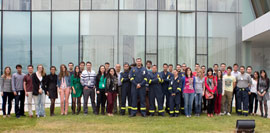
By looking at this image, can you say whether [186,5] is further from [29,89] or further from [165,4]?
[29,89]

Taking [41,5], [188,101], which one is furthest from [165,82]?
[41,5]

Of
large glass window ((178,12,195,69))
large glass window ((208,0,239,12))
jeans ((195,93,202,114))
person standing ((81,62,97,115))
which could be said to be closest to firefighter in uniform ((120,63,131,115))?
person standing ((81,62,97,115))

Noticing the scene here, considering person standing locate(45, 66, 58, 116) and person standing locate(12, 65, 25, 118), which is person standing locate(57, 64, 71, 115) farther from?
person standing locate(12, 65, 25, 118)

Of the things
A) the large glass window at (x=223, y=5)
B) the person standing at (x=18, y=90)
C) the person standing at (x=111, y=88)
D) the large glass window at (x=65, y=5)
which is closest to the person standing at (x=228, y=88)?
the person standing at (x=111, y=88)

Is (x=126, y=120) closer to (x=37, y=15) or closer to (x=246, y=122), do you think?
(x=246, y=122)

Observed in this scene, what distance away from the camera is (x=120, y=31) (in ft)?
63.0

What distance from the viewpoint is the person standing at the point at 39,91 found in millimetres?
Result: 11055

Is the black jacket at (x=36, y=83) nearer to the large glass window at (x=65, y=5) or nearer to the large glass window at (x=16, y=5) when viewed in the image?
the large glass window at (x=65, y=5)

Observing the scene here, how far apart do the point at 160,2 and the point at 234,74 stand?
26.8 ft

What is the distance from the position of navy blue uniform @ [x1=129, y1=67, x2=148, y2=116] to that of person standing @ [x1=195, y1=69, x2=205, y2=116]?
5.79 feet

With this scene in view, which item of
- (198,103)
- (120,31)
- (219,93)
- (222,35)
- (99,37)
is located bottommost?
(198,103)

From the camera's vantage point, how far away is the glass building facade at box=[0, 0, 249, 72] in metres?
19.2

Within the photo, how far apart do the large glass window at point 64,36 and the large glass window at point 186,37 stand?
229 inches

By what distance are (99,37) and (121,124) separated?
10.3 meters
